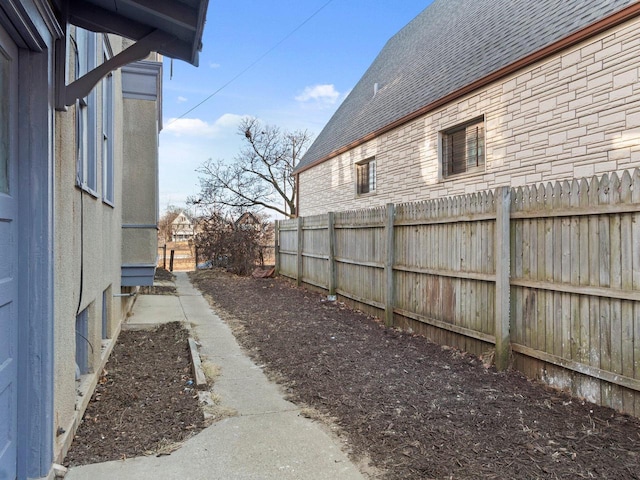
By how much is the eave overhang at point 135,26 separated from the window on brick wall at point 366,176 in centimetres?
948

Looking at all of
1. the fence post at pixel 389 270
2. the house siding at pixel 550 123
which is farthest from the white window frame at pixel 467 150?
the fence post at pixel 389 270

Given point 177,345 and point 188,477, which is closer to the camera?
point 188,477

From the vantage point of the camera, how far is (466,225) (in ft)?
18.9

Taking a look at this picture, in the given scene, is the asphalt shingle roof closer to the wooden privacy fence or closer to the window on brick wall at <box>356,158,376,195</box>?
the window on brick wall at <box>356,158,376,195</box>

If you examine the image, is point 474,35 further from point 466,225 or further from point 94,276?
point 94,276

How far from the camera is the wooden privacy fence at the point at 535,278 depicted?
379cm

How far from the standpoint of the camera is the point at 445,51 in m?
11.2

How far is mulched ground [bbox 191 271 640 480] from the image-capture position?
3.00m

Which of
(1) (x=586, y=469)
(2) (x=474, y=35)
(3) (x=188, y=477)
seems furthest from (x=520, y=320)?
(2) (x=474, y=35)

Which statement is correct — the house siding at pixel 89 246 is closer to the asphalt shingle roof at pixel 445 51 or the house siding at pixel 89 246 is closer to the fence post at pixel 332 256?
the fence post at pixel 332 256

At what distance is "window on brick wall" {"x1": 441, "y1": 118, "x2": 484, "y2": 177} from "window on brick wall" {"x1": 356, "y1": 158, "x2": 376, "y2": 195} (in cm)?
315

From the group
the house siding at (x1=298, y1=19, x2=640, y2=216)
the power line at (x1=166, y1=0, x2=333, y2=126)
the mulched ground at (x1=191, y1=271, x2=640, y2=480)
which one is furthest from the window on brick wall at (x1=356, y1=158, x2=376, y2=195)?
the mulched ground at (x1=191, y1=271, x2=640, y2=480)

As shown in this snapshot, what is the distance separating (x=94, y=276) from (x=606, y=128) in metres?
6.35

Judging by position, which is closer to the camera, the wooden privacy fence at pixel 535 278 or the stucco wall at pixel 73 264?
the stucco wall at pixel 73 264
